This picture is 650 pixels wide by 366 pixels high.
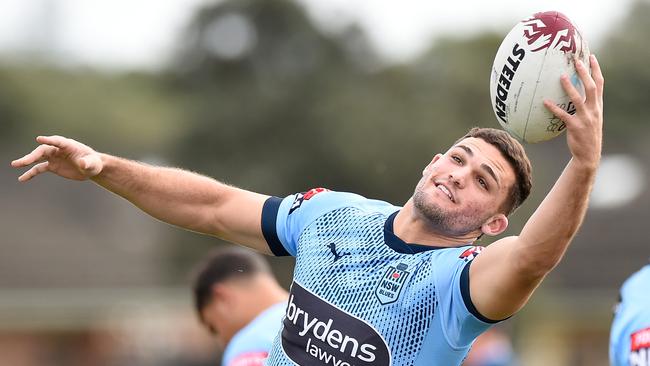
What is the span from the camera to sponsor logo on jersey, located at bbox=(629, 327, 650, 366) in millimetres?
5969

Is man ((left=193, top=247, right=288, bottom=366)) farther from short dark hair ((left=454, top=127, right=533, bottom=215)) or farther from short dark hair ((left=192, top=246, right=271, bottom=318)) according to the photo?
short dark hair ((left=454, top=127, right=533, bottom=215))

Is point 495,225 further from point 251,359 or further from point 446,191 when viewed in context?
point 251,359

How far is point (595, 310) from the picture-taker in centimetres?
2689

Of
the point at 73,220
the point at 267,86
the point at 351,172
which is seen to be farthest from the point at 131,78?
the point at 351,172

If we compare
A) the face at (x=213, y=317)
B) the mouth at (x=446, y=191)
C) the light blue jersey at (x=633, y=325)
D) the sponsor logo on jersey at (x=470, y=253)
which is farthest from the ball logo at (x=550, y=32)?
the face at (x=213, y=317)

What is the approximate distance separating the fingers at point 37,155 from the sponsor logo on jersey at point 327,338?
1293 millimetres

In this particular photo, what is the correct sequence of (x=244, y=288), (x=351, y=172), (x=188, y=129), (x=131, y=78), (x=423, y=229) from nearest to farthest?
1. (x=423, y=229)
2. (x=244, y=288)
3. (x=351, y=172)
4. (x=188, y=129)
5. (x=131, y=78)

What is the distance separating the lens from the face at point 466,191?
5266mm

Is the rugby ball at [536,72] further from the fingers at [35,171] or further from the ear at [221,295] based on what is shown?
the ear at [221,295]

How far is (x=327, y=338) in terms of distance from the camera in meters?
5.16

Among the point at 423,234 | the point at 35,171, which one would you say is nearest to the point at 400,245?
the point at 423,234

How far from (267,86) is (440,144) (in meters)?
5.23

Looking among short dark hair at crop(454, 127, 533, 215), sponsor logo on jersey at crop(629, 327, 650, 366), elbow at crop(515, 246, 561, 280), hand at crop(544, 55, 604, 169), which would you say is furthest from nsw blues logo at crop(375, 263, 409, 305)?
sponsor logo on jersey at crop(629, 327, 650, 366)

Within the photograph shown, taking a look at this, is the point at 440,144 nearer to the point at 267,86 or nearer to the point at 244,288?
the point at 267,86
